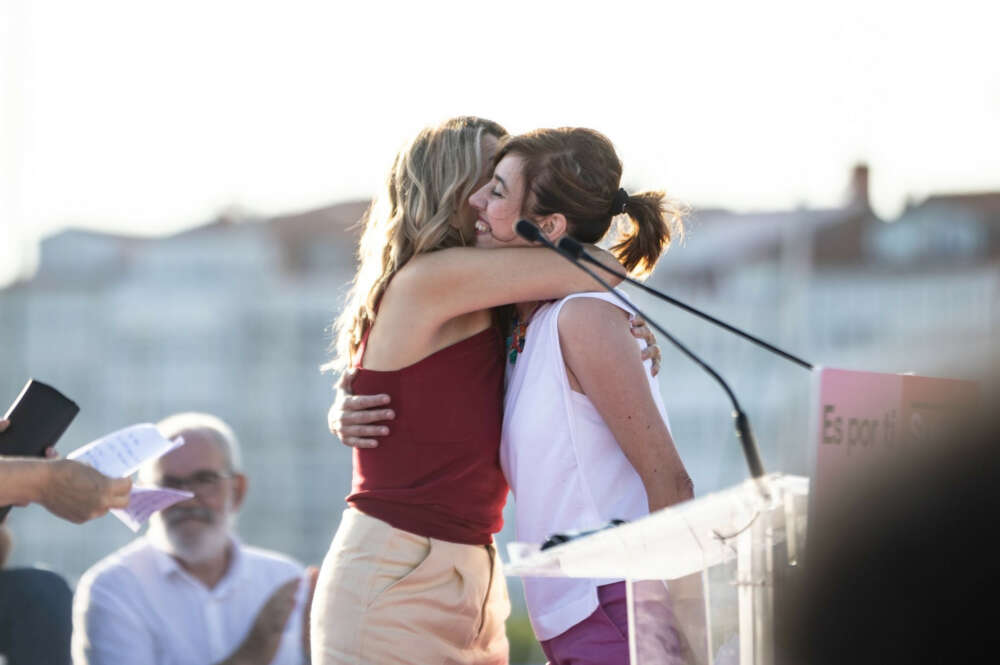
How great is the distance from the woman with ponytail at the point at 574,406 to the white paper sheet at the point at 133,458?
1.66 feet

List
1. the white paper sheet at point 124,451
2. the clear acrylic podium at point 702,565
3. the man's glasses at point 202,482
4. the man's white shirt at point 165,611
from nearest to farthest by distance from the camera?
the clear acrylic podium at point 702,565 < the white paper sheet at point 124,451 < the man's white shirt at point 165,611 < the man's glasses at point 202,482

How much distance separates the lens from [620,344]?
2359 mm

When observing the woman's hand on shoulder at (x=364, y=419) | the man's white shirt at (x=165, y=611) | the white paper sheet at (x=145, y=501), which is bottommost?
the man's white shirt at (x=165, y=611)

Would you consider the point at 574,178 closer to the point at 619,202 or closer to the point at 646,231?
the point at 619,202

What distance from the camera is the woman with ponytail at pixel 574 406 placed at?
2324 millimetres

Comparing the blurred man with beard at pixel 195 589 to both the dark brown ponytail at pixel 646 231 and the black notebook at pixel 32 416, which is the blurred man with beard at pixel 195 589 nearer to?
the black notebook at pixel 32 416

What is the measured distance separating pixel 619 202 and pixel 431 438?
0.55 m

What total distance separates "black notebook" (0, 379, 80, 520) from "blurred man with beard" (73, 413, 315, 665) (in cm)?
135

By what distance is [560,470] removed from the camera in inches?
93.7

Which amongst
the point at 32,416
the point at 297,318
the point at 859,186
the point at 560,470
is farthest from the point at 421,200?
the point at 297,318

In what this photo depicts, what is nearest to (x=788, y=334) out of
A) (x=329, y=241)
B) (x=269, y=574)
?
(x=329, y=241)

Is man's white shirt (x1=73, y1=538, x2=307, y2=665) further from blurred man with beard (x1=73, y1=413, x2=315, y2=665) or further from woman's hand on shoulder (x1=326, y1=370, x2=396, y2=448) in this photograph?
woman's hand on shoulder (x1=326, y1=370, x2=396, y2=448)

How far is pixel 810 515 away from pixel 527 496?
84 centimetres

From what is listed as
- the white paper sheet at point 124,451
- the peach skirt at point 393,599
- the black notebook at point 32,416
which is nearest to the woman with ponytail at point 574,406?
the peach skirt at point 393,599
